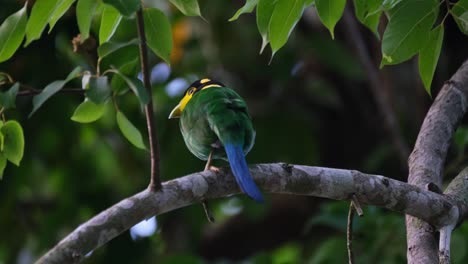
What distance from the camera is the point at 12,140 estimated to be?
262cm

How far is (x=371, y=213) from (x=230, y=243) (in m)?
1.94

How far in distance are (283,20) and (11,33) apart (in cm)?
78

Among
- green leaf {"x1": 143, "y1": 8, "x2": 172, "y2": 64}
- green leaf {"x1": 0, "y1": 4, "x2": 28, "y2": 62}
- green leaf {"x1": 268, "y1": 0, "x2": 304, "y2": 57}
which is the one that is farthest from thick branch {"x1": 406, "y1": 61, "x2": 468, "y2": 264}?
green leaf {"x1": 0, "y1": 4, "x2": 28, "y2": 62}

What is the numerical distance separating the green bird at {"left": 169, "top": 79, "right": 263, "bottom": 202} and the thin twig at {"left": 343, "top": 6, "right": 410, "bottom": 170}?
1914 millimetres

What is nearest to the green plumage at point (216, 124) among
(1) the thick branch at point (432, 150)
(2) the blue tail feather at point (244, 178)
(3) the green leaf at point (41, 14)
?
(2) the blue tail feather at point (244, 178)

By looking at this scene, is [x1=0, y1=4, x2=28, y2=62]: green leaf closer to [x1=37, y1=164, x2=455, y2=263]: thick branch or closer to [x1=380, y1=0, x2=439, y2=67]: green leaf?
[x1=37, y1=164, x2=455, y2=263]: thick branch

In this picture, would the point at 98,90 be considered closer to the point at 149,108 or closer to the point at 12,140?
the point at 149,108

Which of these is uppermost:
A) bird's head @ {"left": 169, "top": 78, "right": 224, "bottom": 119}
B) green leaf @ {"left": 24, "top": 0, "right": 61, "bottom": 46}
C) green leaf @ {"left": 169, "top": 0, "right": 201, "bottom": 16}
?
green leaf @ {"left": 169, "top": 0, "right": 201, "bottom": 16}

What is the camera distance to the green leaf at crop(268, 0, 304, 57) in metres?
2.60

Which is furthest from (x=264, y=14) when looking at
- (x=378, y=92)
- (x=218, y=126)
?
(x=378, y=92)

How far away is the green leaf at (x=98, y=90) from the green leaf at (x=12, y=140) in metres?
0.36

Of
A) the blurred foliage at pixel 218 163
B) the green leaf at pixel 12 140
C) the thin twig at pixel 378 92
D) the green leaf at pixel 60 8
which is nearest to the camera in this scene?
the green leaf at pixel 60 8

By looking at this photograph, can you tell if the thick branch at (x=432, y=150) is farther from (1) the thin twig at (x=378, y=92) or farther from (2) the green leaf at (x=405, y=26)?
(1) the thin twig at (x=378, y=92)

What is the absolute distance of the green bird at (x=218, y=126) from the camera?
284 cm
